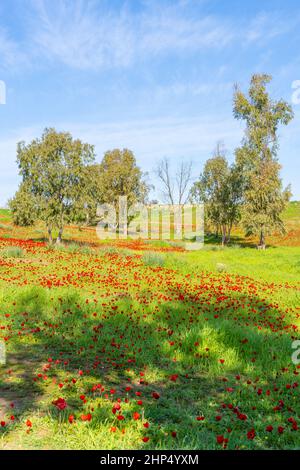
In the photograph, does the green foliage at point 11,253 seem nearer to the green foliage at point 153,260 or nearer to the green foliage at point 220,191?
the green foliage at point 153,260

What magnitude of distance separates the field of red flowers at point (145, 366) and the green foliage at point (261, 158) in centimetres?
2775

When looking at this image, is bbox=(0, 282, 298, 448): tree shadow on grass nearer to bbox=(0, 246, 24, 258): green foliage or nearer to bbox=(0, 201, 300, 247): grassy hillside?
bbox=(0, 246, 24, 258): green foliage

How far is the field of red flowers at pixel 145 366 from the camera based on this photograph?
4410 millimetres

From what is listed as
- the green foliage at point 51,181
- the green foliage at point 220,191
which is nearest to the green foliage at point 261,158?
the green foliage at point 220,191

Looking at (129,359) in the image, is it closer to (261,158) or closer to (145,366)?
(145,366)

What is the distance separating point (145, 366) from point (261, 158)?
126 ft

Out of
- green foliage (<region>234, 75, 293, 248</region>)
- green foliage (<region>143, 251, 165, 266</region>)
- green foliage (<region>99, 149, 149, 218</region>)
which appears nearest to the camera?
green foliage (<region>143, 251, 165, 266</region>)

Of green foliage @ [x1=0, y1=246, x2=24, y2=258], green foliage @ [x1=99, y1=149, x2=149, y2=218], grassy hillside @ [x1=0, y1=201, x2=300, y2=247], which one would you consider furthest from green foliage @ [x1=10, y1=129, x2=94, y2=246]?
green foliage @ [x1=99, y1=149, x2=149, y2=218]

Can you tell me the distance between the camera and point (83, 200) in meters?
31.6

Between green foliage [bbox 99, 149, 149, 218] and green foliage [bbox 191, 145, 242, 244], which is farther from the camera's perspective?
green foliage [bbox 99, 149, 149, 218]

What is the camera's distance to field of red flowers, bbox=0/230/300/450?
4.41 m

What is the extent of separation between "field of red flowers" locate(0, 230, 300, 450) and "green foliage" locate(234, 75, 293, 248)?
91.1 feet

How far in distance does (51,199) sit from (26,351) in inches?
972
